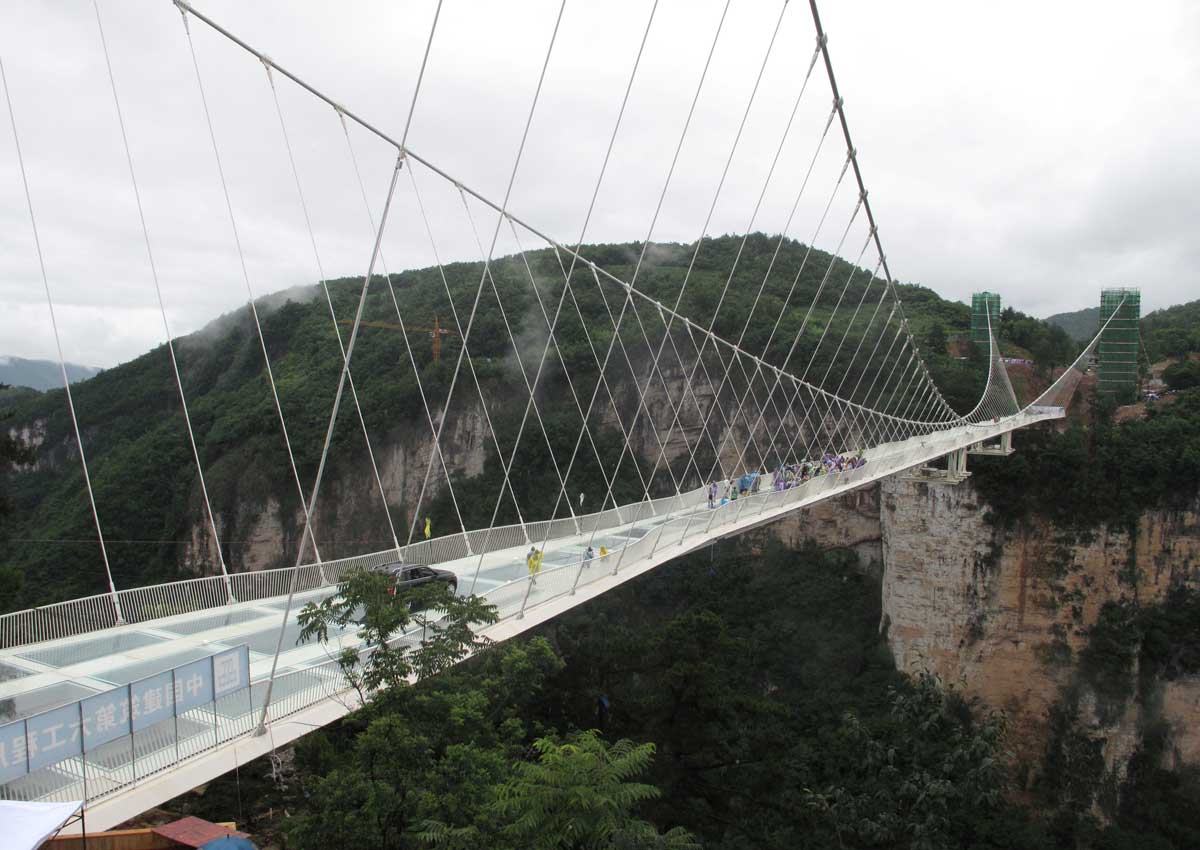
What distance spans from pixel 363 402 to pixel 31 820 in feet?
110

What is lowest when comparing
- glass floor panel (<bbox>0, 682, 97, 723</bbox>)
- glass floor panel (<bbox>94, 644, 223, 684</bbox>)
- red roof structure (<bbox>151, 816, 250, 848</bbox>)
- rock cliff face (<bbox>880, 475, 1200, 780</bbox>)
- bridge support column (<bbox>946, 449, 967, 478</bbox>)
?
rock cliff face (<bbox>880, 475, 1200, 780</bbox>)

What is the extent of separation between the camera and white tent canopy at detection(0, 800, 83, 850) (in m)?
4.02

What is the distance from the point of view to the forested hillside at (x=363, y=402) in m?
34.1

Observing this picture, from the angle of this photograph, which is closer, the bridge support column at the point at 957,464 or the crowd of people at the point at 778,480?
the crowd of people at the point at 778,480

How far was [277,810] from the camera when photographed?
47.6 ft

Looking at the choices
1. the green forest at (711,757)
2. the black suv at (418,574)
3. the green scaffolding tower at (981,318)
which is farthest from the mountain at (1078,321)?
the black suv at (418,574)

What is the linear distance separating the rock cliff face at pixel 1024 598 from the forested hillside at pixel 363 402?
10.1m

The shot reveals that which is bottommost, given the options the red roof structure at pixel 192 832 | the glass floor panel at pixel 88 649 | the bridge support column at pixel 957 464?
the red roof structure at pixel 192 832

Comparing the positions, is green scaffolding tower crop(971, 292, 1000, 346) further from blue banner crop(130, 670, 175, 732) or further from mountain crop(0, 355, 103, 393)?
mountain crop(0, 355, 103, 393)

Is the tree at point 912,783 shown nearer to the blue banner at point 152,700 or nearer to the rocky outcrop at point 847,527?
the rocky outcrop at point 847,527

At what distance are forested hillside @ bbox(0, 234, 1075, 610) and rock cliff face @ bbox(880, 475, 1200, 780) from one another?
33.1 ft

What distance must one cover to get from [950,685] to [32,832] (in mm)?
23294

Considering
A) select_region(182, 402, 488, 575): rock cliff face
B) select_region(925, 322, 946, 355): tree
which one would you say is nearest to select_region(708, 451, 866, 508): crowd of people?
select_region(925, 322, 946, 355): tree

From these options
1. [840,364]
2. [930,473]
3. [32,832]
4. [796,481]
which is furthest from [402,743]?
[840,364]
